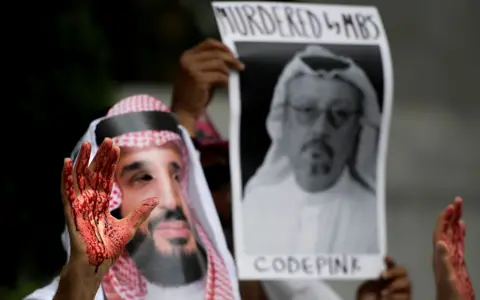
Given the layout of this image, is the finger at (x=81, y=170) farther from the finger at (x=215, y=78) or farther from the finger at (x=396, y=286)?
the finger at (x=396, y=286)

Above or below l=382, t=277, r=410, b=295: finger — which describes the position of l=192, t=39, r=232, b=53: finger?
above

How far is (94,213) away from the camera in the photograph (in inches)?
77.0

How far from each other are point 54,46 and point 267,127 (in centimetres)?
78

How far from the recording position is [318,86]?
8.16 feet

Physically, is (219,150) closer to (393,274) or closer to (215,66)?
(215,66)

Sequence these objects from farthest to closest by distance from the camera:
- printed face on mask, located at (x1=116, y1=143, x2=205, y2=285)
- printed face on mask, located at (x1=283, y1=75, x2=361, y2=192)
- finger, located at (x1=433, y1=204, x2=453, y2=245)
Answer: printed face on mask, located at (x1=283, y1=75, x2=361, y2=192), finger, located at (x1=433, y1=204, x2=453, y2=245), printed face on mask, located at (x1=116, y1=143, x2=205, y2=285)

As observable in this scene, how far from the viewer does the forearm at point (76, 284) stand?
193cm

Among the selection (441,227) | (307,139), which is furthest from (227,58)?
(441,227)

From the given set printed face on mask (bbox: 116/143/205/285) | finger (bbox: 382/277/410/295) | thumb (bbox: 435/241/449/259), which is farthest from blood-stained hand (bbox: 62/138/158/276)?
finger (bbox: 382/277/410/295)

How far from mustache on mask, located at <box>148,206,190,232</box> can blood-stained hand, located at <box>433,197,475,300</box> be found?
387 millimetres

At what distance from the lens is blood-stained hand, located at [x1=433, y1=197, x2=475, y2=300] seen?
2.33m

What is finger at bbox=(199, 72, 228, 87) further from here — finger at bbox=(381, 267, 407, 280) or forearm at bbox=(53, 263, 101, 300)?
forearm at bbox=(53, 263, 101, 300)

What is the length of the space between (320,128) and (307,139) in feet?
0.09

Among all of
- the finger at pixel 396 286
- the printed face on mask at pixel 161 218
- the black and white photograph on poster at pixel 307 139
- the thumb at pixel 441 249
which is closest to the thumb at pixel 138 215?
the printed face on mask at pixel 161 218
